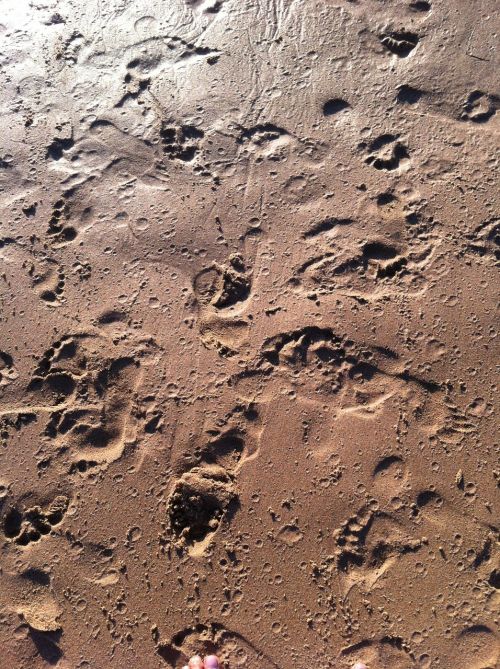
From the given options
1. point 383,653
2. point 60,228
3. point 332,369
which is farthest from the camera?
point 60,228

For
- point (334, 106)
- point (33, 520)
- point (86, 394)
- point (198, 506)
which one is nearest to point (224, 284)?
point (86, 394)

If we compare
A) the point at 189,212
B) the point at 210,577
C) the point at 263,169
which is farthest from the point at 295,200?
the point at 210,577

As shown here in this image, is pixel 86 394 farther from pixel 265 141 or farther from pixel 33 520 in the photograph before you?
pixel 265 141

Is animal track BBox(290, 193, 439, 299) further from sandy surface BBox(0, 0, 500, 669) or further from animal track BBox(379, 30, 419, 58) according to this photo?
animal track BBox(379, 30, 419, 58)

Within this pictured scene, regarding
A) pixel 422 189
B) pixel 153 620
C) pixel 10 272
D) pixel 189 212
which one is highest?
pixel 422 189

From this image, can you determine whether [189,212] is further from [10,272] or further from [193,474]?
[193,474]

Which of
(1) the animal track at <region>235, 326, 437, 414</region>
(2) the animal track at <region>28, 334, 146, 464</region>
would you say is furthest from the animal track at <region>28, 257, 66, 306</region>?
(1) the animal track at <region>235, 326, 437, 414</region>
